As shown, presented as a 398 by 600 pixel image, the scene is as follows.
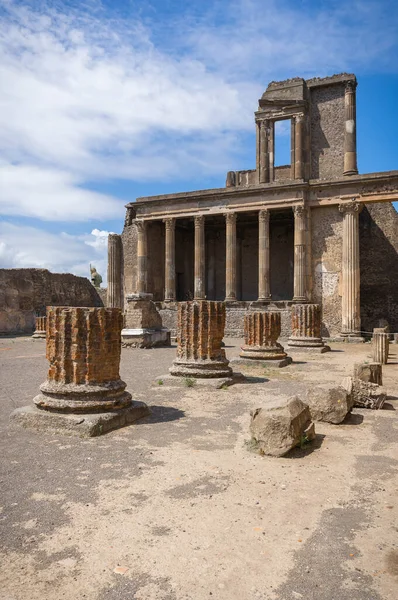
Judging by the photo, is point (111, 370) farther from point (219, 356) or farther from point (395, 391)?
point (395, 391)

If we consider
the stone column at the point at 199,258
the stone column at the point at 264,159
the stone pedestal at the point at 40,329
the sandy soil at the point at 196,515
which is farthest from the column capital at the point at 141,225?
the sandy soil at the point at 196,515

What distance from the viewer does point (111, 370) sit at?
16.7ft

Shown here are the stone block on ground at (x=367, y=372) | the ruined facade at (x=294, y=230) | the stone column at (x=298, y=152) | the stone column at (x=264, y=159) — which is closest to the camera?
the stone block on ground at (x=367, y=372)

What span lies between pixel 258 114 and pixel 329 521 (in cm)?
2418

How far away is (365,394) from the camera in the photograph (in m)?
5.80

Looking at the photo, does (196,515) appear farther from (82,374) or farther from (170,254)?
(170,254)

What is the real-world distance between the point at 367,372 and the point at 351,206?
14.7m

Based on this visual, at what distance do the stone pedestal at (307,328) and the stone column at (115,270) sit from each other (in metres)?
14.2

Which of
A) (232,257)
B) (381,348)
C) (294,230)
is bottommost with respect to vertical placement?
(381,348)

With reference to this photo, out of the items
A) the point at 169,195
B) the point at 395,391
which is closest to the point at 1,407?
the point at 395,391

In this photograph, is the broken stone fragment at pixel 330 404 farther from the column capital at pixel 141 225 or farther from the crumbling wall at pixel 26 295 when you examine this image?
the column capital at pixel 141 225

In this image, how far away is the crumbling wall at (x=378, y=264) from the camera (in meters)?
24.6

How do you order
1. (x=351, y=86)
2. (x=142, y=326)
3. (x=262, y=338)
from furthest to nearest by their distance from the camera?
(x=351, y=86), (x=142, y=326), (x=262, y=338)

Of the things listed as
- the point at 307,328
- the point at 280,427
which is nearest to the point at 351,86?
the point at 307,328
